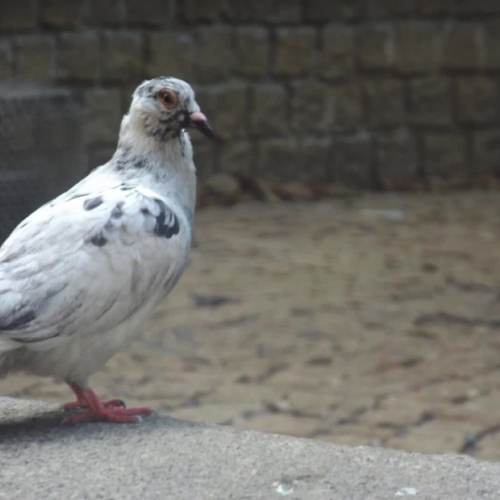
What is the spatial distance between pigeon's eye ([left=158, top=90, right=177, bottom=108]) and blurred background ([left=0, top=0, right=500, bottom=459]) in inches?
61.6

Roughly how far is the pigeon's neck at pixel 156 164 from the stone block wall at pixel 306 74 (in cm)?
438

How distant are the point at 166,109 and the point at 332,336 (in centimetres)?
246

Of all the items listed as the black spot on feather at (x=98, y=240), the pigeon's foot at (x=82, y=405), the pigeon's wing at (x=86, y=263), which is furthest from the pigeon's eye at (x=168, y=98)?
the pigeon's foot at (x=82, y=405)

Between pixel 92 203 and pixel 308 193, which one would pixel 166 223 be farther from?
pixel 308 193

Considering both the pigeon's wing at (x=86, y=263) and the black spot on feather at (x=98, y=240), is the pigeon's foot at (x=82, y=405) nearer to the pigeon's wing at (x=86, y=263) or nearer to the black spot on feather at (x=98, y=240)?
the pigeon's wing at (x=86, y=263)

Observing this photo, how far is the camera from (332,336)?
531cm

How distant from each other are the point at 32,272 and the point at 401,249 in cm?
426

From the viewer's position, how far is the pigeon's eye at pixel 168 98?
3000mm

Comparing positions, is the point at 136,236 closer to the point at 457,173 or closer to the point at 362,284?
the point at 362,284

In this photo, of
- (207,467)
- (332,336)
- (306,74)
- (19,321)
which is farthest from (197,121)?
(306,74)

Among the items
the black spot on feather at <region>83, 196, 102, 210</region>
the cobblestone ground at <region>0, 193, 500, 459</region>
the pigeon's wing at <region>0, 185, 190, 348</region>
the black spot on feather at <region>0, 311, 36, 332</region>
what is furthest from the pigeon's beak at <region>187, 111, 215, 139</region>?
the cobblestone ground at <region>0, 193, 500, 459</region>

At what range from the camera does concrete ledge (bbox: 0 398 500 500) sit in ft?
8.47

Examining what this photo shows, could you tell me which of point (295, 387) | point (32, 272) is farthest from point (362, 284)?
point (32, 272)

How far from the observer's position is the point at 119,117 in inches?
302
